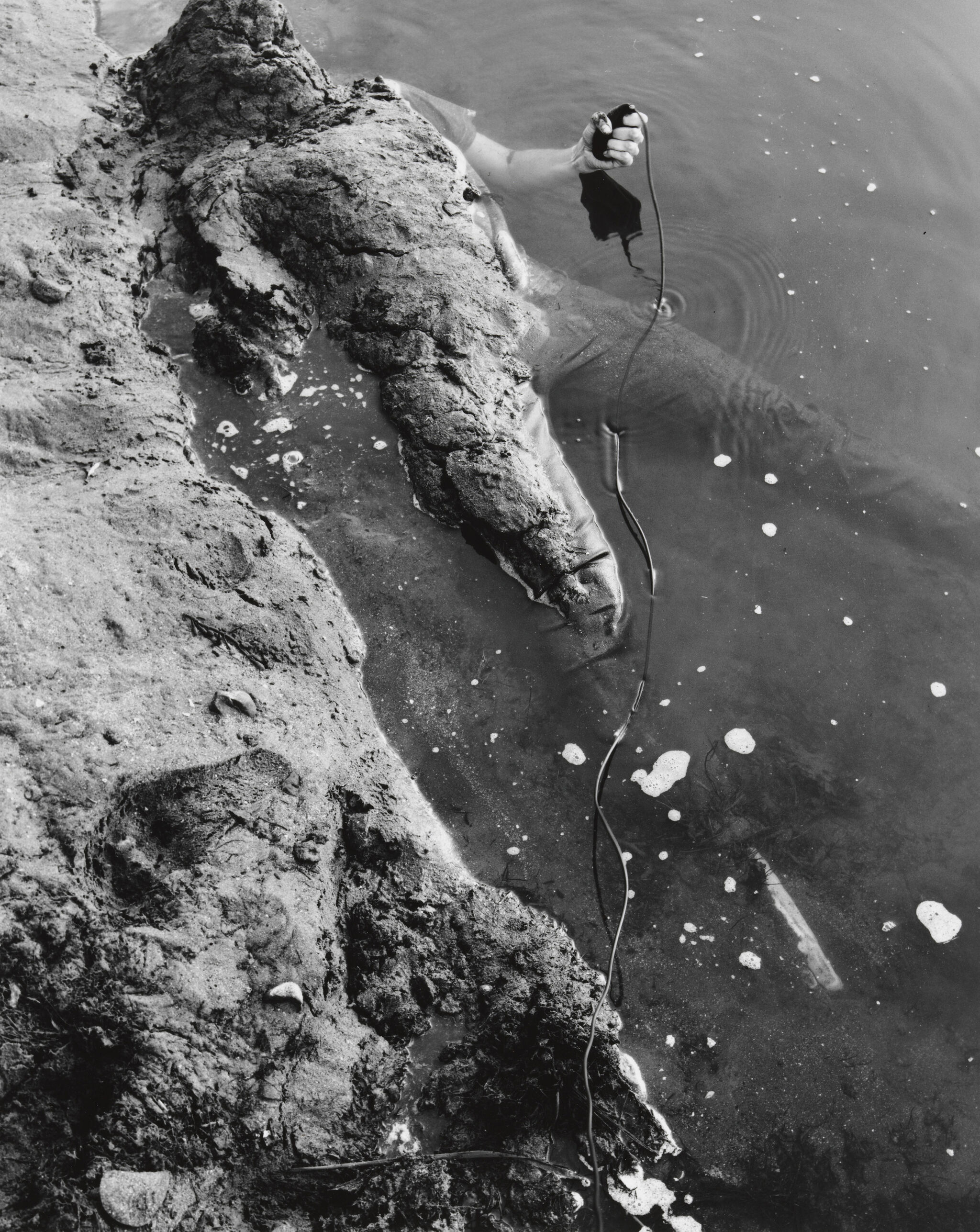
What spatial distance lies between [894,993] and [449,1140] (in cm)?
160

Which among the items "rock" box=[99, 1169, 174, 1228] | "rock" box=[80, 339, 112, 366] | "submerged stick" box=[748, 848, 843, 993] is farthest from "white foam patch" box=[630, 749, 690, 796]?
"rock" box=[80, 339, 112, 366]

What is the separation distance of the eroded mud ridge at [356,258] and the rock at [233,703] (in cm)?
129

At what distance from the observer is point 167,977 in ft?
7.86

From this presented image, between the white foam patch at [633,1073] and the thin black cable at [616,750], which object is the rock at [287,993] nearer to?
the thin black cable at [616,750]

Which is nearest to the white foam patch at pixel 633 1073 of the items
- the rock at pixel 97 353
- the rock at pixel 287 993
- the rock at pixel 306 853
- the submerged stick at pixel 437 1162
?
the submerged stick at pixel 437 1162

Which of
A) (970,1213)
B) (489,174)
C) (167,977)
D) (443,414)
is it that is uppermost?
(489,174)

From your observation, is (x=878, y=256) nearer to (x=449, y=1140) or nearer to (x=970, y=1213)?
(x=970, y=1213)

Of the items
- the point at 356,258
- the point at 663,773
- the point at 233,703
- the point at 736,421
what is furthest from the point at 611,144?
the point at 233,703

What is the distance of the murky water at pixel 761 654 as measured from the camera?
9.62ft

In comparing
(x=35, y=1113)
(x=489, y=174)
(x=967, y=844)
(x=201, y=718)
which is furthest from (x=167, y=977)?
(x=489, y=174)

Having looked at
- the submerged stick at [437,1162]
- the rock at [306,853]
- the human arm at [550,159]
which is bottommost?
the submerged stick at [437,1162]

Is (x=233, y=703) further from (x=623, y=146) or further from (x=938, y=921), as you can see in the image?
(x=623, y=146)

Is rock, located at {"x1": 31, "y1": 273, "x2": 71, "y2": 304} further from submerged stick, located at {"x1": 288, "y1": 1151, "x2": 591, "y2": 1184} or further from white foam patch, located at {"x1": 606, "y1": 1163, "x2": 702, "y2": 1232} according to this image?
white foam patch, located at {"x1": 606, "y1": 1163, "x2": 702, "y2": 1232}

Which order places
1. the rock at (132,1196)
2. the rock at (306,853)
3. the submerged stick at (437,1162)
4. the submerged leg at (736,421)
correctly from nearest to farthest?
1. the rock at (132,1196)
2. the submerged stick at (437,1162)
3. the rock at (306,853)
4. the submerged leg at (736,421)
